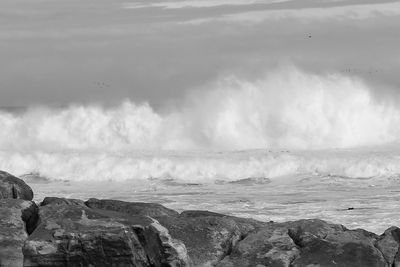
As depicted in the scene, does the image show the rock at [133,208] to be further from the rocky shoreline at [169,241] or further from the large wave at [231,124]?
the large wave at [231,124]

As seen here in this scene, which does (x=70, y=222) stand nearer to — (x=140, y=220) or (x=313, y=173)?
(x=140, y=220)

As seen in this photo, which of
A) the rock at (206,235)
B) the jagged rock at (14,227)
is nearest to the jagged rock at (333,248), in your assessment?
the rock at (206,235)

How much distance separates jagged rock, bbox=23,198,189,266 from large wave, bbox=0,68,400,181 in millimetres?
20564

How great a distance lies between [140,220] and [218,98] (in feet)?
101

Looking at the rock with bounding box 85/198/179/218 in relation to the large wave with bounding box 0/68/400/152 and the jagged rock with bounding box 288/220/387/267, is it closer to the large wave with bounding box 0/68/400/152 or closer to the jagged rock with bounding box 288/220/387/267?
the jagged rock with bounding box 288/220/387/267

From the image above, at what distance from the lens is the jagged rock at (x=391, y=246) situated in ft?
35.8

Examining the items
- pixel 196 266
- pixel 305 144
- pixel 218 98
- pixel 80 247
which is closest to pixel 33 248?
pixel 80 247

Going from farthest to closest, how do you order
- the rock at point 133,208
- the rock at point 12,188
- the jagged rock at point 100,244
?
the rock at point 12,188 → the rock at point 133,208 → the jagged rock at point 100,244

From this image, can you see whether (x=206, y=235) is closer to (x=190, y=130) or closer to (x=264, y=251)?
(x=264, y=251)

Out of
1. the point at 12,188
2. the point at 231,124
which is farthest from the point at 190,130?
the point at 12,188

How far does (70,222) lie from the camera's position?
1075 centimetres

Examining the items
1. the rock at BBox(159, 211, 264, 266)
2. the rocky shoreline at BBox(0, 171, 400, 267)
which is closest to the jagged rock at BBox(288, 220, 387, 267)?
the rocky shoreline at BBox(0, 171, 400, 267)

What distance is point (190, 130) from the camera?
39.9 m

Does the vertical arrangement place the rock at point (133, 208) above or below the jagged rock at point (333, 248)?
above
